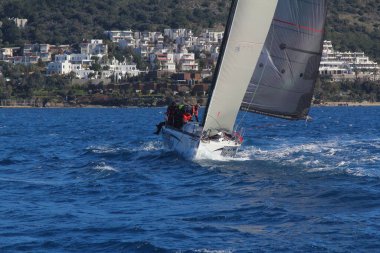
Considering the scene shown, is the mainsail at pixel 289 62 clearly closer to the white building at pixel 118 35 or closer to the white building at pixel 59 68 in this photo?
the white building at pixel 59 68

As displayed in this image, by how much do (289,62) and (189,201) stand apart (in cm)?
893

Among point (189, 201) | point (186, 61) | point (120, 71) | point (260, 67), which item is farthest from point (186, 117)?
point (186, 61)

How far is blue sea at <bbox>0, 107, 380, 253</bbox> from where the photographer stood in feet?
59.4

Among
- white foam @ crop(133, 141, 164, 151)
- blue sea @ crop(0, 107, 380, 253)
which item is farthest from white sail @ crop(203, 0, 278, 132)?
white foam @ crop(133, 141, 164, 151)

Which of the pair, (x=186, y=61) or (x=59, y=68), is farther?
(x=186, y=61)

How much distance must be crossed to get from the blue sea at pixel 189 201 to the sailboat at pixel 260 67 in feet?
2.87

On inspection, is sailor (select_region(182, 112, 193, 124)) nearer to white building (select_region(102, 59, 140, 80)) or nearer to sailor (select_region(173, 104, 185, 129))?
sailor (select_region(173, 104, 185, 129))

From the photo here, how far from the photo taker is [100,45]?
570 ft

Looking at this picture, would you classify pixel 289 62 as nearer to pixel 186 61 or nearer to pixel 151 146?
pixel 151 146

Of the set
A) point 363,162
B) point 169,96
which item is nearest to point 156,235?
point 363,162

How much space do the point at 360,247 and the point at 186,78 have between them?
127m

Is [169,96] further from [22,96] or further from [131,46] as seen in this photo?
[131,46]

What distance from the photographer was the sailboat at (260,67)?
2959 cm

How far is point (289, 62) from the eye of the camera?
3045 cm
